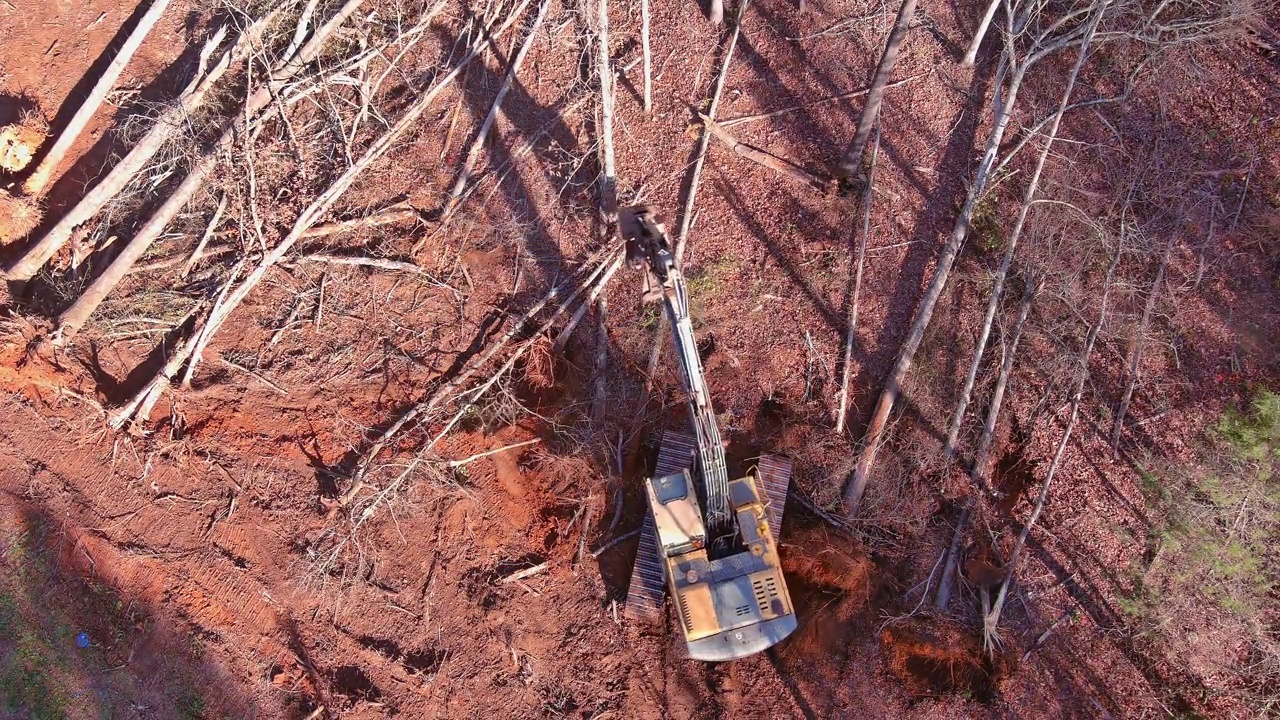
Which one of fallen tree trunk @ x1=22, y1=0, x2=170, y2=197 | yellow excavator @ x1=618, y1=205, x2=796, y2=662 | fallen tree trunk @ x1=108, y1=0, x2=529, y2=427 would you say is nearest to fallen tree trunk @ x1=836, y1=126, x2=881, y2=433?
yellow excavator @ x1=618, y1=205, x2=796, y2=662

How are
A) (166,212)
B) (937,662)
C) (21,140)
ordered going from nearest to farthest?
(937,662), (166,212), (21,140)

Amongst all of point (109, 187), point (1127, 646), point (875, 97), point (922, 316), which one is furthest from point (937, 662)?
point (109, 187)

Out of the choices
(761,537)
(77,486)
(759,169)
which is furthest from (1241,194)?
(77,486)

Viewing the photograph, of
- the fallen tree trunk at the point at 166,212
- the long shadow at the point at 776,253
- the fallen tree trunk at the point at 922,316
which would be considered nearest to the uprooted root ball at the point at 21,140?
the fallen tree trunk at the point at 166,212

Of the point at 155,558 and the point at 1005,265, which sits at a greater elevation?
the point at 155,558

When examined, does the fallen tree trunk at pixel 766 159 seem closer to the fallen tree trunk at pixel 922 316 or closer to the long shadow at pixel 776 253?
the long shadow at pixel 776 253

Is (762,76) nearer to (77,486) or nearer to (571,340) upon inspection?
(571,340)

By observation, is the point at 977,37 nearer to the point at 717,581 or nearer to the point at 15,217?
the point at 717,581

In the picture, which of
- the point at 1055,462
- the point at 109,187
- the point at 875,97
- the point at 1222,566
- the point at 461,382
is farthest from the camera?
the point at 109,187
